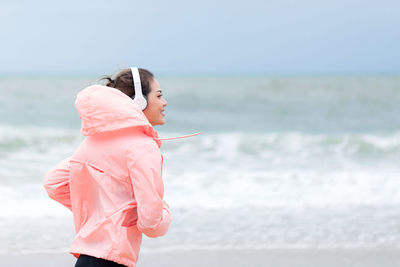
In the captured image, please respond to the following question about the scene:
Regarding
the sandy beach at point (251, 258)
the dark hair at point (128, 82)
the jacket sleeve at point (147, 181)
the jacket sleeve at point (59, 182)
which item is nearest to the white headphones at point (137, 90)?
the dark hair at point (128, 82)

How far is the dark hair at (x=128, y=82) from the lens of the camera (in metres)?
1.93

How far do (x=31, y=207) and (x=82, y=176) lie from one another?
4343 millimetres

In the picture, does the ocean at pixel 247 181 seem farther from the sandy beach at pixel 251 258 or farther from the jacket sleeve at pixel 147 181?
the jacket sleeve at pixel 147 181

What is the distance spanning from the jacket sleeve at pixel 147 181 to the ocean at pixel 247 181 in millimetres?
2804

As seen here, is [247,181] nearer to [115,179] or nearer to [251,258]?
[251,258]

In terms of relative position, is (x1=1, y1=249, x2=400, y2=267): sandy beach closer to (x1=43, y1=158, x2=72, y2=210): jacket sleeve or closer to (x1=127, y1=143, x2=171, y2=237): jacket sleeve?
(x1=43, y1=158, x2=72, y2=210): jacket sleeve

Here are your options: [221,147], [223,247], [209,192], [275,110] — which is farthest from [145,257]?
[275,110]

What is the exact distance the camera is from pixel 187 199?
6.41m

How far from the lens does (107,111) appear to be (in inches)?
68.7

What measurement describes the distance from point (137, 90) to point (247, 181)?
5874 mm

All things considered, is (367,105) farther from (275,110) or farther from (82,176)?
(82,176)

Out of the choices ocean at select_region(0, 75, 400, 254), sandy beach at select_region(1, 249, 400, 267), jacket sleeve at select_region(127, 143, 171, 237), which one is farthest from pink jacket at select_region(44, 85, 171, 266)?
ocean at select_region(0, 75, 400, 254)

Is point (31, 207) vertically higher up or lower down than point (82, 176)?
higher up

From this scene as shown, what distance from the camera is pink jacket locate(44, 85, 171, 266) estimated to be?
5.60ft
